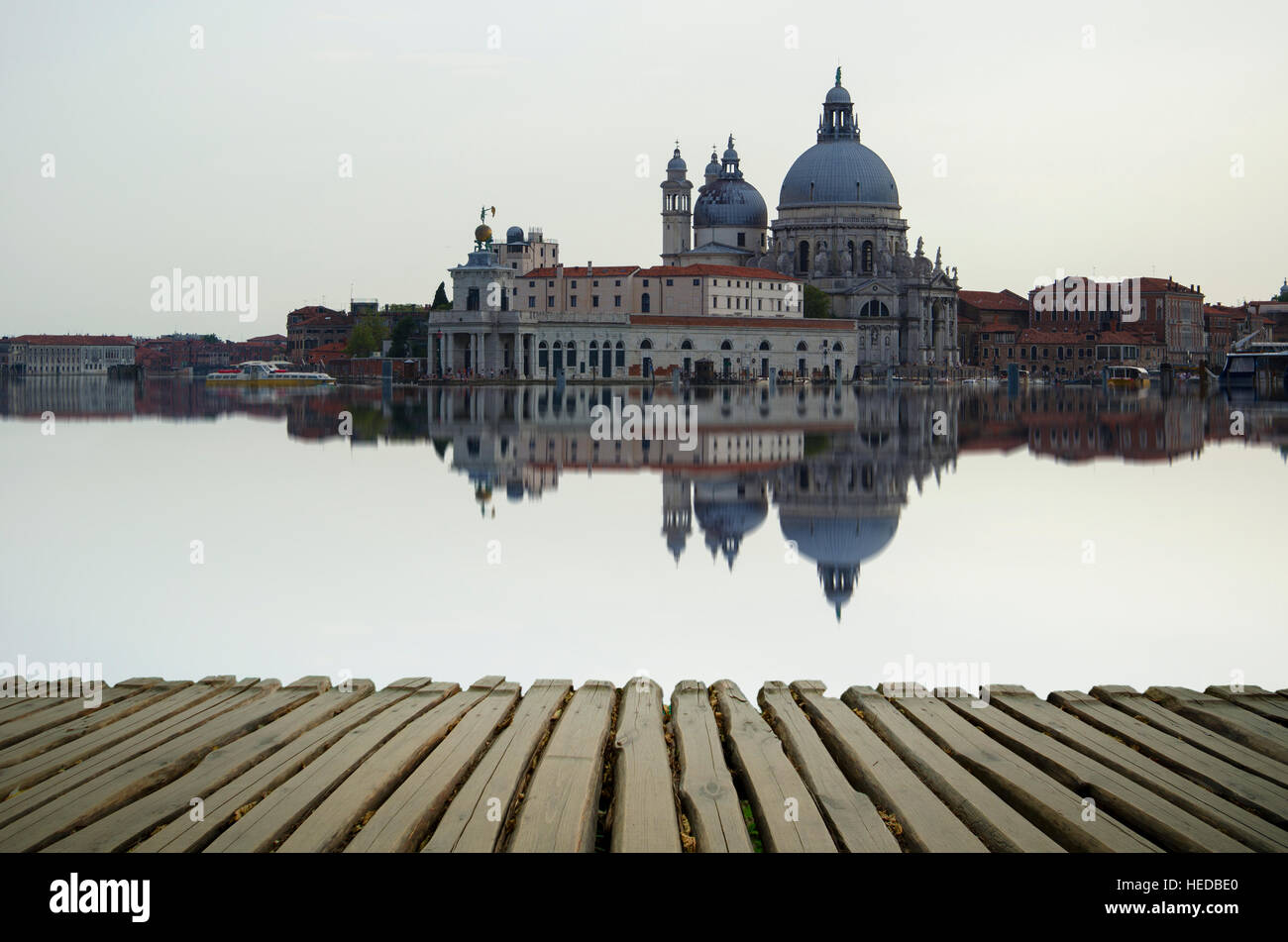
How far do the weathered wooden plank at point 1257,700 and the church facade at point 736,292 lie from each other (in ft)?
198

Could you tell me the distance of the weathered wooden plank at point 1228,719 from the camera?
5066 mm

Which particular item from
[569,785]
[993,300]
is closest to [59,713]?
[569,785]

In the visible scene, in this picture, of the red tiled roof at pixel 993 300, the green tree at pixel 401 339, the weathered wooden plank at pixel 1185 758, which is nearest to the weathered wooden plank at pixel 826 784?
the weathered wooden plank at pixel 1185 758

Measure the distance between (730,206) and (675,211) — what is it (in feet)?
11.9

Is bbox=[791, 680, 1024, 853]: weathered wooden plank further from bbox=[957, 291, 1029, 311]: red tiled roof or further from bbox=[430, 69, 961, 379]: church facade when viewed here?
bbox=[957, 291, 1029, 311]: red tiled roof

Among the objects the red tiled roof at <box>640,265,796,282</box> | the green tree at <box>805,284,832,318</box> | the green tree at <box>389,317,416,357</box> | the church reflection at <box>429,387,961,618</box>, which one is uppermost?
the red tiled roof at <box>640,265,796,282</box>

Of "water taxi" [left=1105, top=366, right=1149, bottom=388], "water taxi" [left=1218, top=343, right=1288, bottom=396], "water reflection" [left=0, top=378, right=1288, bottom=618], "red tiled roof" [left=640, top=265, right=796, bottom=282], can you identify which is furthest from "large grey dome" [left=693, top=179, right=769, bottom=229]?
"water reflection" [left=0, top=378, right=1288, bottom=618]

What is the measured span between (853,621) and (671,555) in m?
2.84

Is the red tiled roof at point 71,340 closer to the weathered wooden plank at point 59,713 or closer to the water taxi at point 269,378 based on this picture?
the water taxi at point 269,378

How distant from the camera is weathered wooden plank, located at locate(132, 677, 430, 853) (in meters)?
3.97

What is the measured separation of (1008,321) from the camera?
3949 inches

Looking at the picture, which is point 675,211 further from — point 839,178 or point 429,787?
point 429,787

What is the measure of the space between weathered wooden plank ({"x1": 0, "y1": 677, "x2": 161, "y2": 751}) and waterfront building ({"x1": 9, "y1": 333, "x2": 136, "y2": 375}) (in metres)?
128
